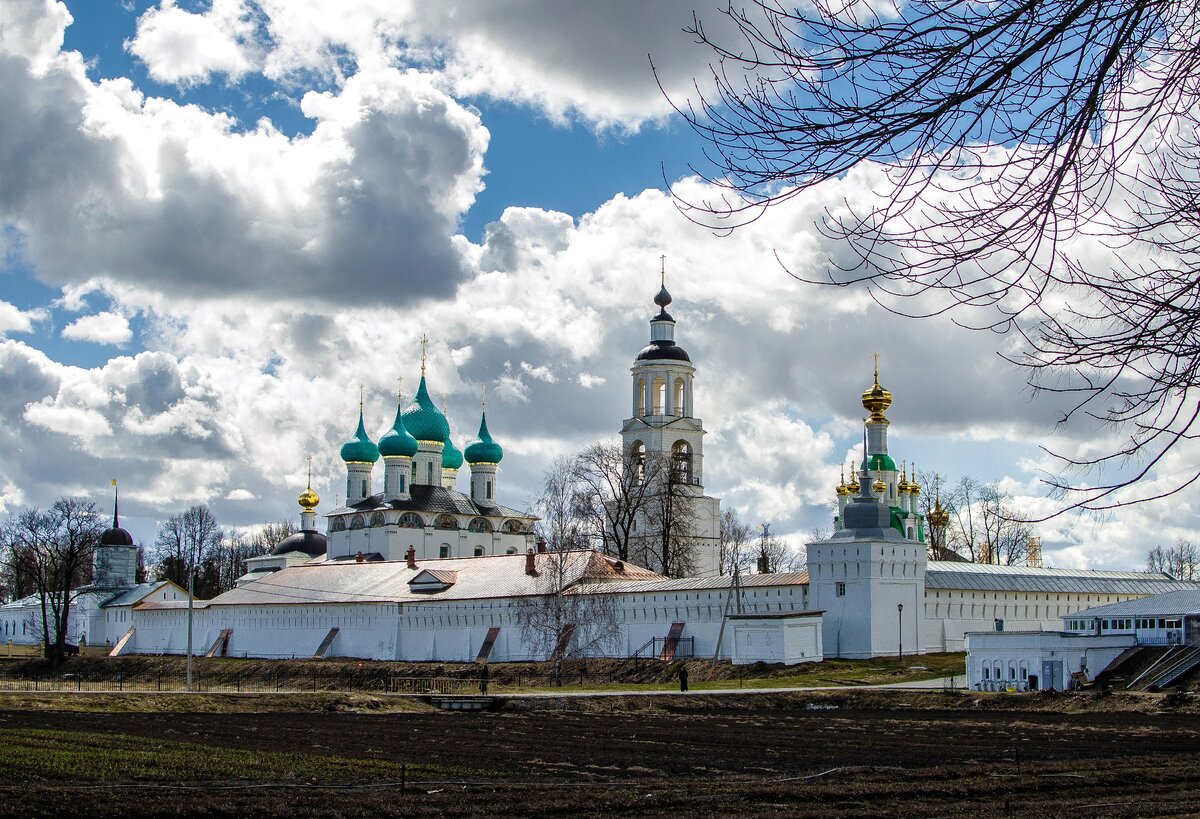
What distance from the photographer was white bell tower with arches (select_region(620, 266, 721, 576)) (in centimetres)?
7225

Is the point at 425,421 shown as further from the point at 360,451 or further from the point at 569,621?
the point at 569,621

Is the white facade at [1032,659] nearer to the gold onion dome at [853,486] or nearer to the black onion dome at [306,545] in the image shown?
the gold onion dome at [853,486]

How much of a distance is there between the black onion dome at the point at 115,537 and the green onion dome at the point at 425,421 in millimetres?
20694

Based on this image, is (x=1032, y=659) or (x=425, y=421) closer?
(x=1032, y=659)

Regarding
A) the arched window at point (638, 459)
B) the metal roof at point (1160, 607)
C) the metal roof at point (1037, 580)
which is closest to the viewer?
the metal roof at point (1160, 607)

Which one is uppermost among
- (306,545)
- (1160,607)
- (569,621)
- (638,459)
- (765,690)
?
(638,459)

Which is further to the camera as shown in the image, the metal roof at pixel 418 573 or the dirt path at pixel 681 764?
the metal roof at pixel 418 573

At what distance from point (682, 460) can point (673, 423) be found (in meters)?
1.96

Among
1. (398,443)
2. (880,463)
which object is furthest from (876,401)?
(398,443)

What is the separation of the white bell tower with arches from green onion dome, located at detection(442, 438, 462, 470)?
73.6 ft

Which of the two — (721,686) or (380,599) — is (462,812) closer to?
(721,686)

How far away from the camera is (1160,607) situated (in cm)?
4572

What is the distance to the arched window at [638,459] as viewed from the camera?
6725 centimetres

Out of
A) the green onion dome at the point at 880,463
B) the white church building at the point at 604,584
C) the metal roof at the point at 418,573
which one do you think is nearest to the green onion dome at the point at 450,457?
the white church building at the point at 604,584
